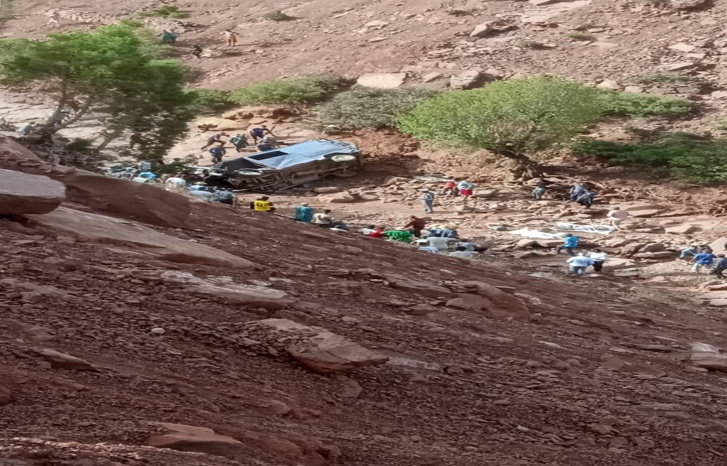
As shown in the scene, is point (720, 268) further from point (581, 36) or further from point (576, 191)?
point (581, 36)

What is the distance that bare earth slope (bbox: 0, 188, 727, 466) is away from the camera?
11.5 feet

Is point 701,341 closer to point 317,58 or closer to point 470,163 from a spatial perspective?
point 470,163

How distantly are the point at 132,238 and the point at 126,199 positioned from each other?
820 mm

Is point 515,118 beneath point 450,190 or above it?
above

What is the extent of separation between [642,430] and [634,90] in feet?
70.9

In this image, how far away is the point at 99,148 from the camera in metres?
19.1

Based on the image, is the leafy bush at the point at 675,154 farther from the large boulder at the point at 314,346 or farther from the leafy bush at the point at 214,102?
the large boulder at the point at 314,346

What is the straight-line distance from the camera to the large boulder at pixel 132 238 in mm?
5598

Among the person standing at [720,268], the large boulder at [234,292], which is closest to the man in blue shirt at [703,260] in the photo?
the person standing at [720,268]

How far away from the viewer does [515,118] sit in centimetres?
2086

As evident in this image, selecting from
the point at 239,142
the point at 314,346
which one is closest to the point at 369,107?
the point at 239,142

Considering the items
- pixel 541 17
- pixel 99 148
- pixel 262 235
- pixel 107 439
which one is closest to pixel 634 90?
pixel 541 17

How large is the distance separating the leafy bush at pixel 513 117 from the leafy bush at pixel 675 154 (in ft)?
3.30

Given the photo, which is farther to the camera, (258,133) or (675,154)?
(258,133)
